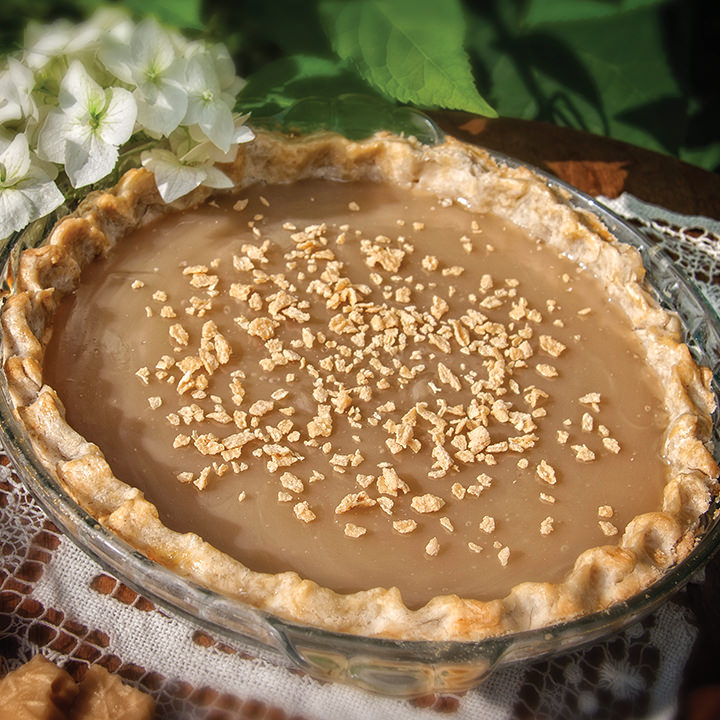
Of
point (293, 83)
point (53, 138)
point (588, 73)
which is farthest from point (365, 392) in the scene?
point (588, 73)

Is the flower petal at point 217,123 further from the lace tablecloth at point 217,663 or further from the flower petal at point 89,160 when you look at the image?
the lace tablecloth at point 217,663

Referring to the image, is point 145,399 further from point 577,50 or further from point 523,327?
point 577,50

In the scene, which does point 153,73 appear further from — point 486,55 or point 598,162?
point 486,55

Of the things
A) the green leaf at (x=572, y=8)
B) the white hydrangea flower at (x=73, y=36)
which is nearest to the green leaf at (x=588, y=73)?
the green leaf at (x=572, y=8)

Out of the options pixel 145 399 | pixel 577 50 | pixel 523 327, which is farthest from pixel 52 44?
pixel 577 50

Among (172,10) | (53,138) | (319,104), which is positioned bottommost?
(319,104)

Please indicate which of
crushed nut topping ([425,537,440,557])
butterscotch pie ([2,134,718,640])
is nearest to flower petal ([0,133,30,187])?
butterscotch pie ([2,134,718,640])
